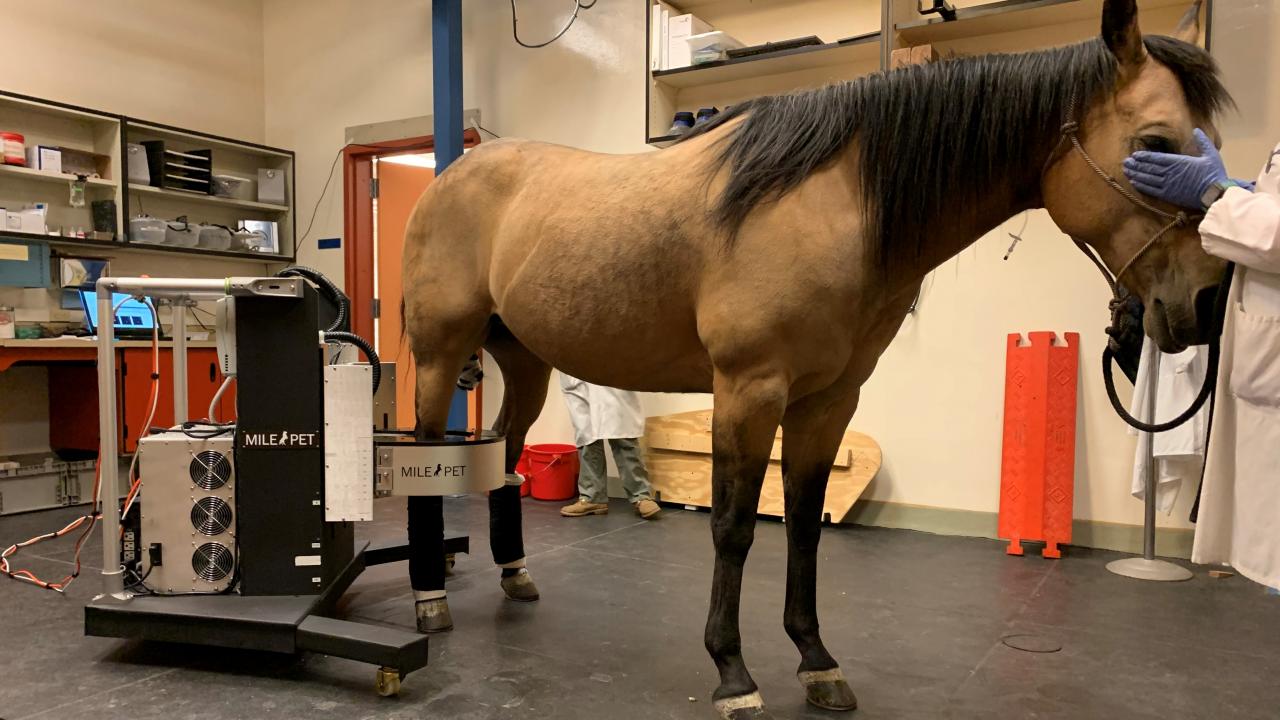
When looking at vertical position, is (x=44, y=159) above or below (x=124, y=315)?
above

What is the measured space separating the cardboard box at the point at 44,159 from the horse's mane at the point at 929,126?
504 cm

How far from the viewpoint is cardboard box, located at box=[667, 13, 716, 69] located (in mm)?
4328

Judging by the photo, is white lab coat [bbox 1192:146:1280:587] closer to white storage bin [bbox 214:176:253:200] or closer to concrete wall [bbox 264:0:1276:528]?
concrete wall [bbox 264:0:1276:528]

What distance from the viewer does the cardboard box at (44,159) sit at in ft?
16.2

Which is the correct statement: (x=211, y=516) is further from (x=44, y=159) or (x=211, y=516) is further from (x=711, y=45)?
(x=44, y=159)

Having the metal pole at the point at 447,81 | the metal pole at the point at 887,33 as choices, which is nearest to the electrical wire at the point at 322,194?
the metal pole at the point at 447,81

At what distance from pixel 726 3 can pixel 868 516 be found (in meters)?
2.96

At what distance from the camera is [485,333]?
2.56m

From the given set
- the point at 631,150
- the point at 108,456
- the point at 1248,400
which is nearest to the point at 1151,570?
the point at 1248,400

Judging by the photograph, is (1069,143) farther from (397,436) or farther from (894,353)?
(894,353)

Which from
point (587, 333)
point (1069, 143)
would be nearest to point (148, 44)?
point (587, 333)

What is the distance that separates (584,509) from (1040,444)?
230 cm

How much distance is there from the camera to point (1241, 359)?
1.52 metres

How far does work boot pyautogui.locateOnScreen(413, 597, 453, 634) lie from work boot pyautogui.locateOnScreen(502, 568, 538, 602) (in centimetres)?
35
